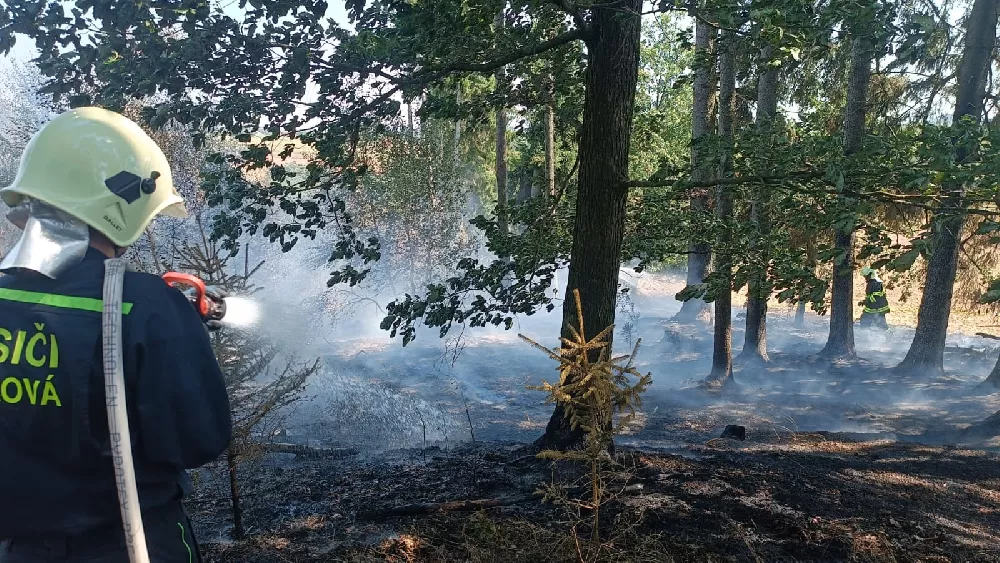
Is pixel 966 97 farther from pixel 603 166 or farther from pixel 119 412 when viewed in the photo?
pixel 119 412

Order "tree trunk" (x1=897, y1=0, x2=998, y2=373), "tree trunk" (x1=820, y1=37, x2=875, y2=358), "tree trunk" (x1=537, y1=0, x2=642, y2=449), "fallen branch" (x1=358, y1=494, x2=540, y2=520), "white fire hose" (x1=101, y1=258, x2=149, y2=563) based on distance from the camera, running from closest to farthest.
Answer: "white fire hose" (x1=101, y1=258, x2=149, y2=563) < "fallen branch" (x1=358, y1=494, x2=540, y2=520) < "tree trunk" (x1=537, y1=0, x2=642, y2=449) < "tree trunk" (x1=897, y1=0, x2=998, y2=373) < "tree trunk" (x1=820, y1=37, x2=875, y2=358)

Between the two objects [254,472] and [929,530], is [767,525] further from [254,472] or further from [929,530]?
[254,472]

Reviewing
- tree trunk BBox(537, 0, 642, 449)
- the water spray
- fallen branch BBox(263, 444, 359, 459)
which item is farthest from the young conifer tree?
tree trunk BBox(537, 0, 642, 449)

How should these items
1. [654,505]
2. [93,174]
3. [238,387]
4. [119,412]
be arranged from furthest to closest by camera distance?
1. [238,387]
2. [654,505]
3. [93,174]
4. [119,412]

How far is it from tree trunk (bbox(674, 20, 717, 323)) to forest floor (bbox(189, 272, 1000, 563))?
2.25m

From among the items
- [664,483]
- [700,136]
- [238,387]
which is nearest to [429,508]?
[664,483]

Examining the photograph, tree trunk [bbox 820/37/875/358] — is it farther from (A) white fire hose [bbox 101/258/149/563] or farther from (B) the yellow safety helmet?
(A) white fire hose [bbox 101/258/149/563]

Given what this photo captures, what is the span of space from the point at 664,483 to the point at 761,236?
106 inches

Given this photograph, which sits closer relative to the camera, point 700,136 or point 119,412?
point 119,412

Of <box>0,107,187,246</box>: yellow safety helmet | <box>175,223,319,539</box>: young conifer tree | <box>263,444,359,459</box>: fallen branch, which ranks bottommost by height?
<box>263,444,359,459</box>: fallen branch

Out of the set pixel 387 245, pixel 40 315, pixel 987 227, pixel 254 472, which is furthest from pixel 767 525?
pixel 387 245

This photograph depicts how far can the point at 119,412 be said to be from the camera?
174 centimetres

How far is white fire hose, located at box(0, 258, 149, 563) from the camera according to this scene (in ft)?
5.63

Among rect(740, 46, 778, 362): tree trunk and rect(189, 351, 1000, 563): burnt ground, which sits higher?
rect(740, 46, 778, 362): tree trunk
